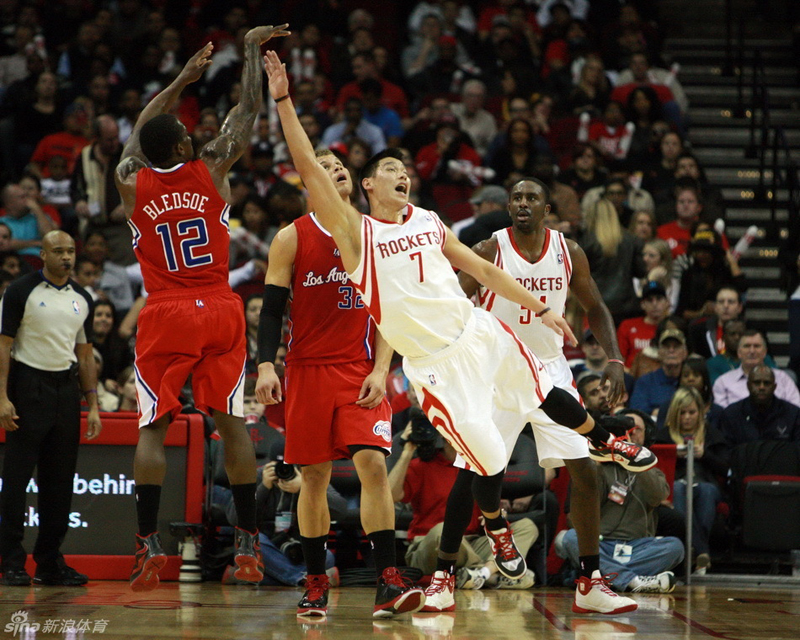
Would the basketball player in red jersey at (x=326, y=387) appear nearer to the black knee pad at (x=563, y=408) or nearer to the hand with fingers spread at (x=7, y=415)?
Answer: the black knee pad at (x=563, y=408)

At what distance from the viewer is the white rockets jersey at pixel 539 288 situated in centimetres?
662

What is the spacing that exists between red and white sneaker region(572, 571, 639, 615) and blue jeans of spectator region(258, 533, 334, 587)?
2.32 meters

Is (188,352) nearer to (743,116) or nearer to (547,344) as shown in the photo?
(547,344)

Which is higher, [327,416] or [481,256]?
[481,256]

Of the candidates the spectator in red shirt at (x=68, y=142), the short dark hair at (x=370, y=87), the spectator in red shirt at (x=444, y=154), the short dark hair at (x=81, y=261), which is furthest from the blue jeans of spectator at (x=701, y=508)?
the spectator in red shirt at (x=68, y=142)

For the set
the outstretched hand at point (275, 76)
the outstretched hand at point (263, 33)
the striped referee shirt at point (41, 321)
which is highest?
the outstretched hand at point (263, 33)

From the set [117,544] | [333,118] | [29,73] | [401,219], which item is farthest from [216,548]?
[29,73]

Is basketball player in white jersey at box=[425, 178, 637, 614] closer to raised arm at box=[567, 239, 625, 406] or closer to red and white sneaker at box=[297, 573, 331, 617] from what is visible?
raised arm at box=[567, 239, 625, 406]

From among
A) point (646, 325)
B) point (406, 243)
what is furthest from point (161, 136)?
point (646, 325)

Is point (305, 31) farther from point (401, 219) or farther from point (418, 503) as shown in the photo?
point (401, 219)

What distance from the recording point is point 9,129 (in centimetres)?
1388

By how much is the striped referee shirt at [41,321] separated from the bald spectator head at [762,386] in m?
5.66

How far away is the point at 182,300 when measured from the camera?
5969 mm

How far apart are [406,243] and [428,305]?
347 millimetres
